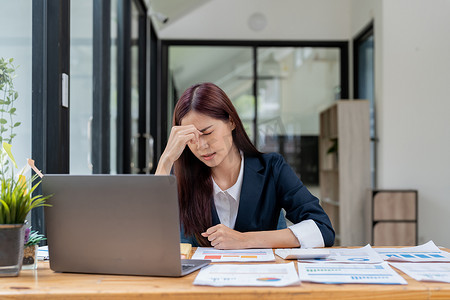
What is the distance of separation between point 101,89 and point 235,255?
6.34ft

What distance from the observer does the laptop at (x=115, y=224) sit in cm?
114

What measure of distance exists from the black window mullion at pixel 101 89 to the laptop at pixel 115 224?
73.1 inches

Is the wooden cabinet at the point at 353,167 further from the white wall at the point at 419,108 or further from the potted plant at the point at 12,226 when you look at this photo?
the potted plant at the point at 12,226

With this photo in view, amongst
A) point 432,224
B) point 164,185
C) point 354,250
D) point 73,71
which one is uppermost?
point 73,71

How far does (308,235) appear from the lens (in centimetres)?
164

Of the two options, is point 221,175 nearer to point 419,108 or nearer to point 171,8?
point 419,108

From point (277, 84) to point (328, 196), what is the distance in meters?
1.49

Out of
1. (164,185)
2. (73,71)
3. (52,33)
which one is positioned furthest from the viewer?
(73,71)

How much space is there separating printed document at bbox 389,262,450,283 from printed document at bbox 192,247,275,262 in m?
0.32

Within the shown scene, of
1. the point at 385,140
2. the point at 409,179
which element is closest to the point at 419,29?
the point at 385,140

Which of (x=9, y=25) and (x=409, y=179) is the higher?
(x=9, y=25)

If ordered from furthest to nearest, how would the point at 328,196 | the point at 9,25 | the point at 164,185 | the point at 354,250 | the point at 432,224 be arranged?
the point at 328,196, the point at 432,224, the point at 9,25, the point at 354,250, the point at 164,185

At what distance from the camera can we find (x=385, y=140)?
473 cm

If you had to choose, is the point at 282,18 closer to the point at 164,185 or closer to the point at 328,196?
the point at 328,196
